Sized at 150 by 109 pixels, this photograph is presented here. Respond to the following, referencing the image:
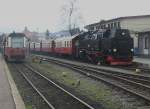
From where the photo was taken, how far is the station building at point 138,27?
184 feet

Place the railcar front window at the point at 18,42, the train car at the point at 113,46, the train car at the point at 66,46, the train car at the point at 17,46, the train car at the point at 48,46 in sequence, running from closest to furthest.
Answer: the train car at the point at 113,46
the train car at the point at 17,46
the railcar front window at the point at 18,42
the train car at the point at 66,46
the train car at the point at 48,46

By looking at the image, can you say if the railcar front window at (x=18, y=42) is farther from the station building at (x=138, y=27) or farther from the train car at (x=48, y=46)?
the train car at (x=48, y=46)

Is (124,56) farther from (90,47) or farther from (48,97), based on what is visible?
(48,97)

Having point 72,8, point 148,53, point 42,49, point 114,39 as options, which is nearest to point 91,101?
point 114,39

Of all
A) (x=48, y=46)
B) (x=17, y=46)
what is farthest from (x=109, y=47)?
(x=48, y=46)

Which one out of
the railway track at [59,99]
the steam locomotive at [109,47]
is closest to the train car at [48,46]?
the steam locomotive at [109,47]

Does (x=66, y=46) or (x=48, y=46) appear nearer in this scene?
(x=66, y=46)

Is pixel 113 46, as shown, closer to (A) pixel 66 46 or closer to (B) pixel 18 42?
(B) pixel 18 42

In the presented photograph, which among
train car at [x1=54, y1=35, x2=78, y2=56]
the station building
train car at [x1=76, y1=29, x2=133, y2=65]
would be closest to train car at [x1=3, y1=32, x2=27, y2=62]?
train car at [x1=54, y1=35, x2=78, y2=56]

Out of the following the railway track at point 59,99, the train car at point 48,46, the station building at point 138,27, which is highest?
→ the station building at point 138,27

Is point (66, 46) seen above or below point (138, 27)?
below

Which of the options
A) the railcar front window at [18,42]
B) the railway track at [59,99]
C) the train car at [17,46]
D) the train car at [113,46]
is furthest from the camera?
the railcar front window at [18,42]

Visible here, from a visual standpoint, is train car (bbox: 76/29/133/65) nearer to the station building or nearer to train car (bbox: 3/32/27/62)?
train car (bbox: 3/32/27/62)

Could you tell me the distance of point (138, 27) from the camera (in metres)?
66.5
